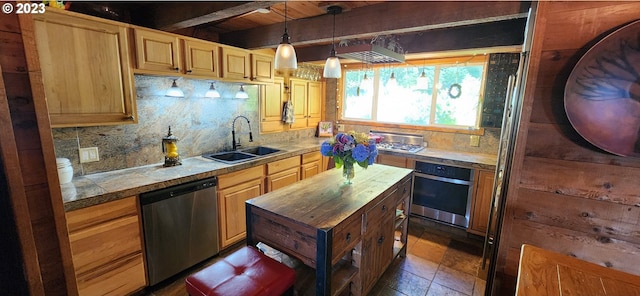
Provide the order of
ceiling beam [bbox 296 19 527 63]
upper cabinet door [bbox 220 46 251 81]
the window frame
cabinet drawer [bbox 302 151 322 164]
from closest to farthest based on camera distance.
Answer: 1. ceiling beam [bbox 296 19 527 63]
2. upper cabinet door [bbox 220 46 251 81]
3. the window frame
4. cabinet drawer [bbox 302 151 322 164]

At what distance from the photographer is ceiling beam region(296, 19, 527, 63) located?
2230 mm

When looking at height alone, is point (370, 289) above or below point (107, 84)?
below

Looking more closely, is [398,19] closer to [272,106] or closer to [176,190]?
[272,106]

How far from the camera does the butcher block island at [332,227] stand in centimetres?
142

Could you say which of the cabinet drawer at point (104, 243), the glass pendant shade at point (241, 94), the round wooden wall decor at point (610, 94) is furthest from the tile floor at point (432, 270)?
the glass pendant shade at point (241, 94)

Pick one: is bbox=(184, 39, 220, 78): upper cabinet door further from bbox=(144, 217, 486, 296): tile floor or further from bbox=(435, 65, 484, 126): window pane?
bbox=(435, 65, 484, 126): window pane

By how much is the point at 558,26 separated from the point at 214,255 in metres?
2.89

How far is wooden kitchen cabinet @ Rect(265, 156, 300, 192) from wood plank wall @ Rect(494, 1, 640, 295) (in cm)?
217

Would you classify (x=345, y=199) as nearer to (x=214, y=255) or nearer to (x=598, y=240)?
(x=598, y=240)

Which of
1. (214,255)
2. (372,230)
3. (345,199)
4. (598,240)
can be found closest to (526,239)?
(598,240)

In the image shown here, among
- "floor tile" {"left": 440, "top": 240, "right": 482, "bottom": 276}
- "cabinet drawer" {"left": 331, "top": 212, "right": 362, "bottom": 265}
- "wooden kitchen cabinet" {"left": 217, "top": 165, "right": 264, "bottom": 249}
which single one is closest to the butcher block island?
"cabinet drawer" {"left": 331, "top": 212, "right": 362, "bottom": 265}

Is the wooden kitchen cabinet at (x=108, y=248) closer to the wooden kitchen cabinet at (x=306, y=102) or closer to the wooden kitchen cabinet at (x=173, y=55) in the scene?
the wooden kitchen cabinet at (x=173, y=55)

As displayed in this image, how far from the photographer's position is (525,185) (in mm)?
1396

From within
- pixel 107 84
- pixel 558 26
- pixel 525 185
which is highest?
pixel 558 26
